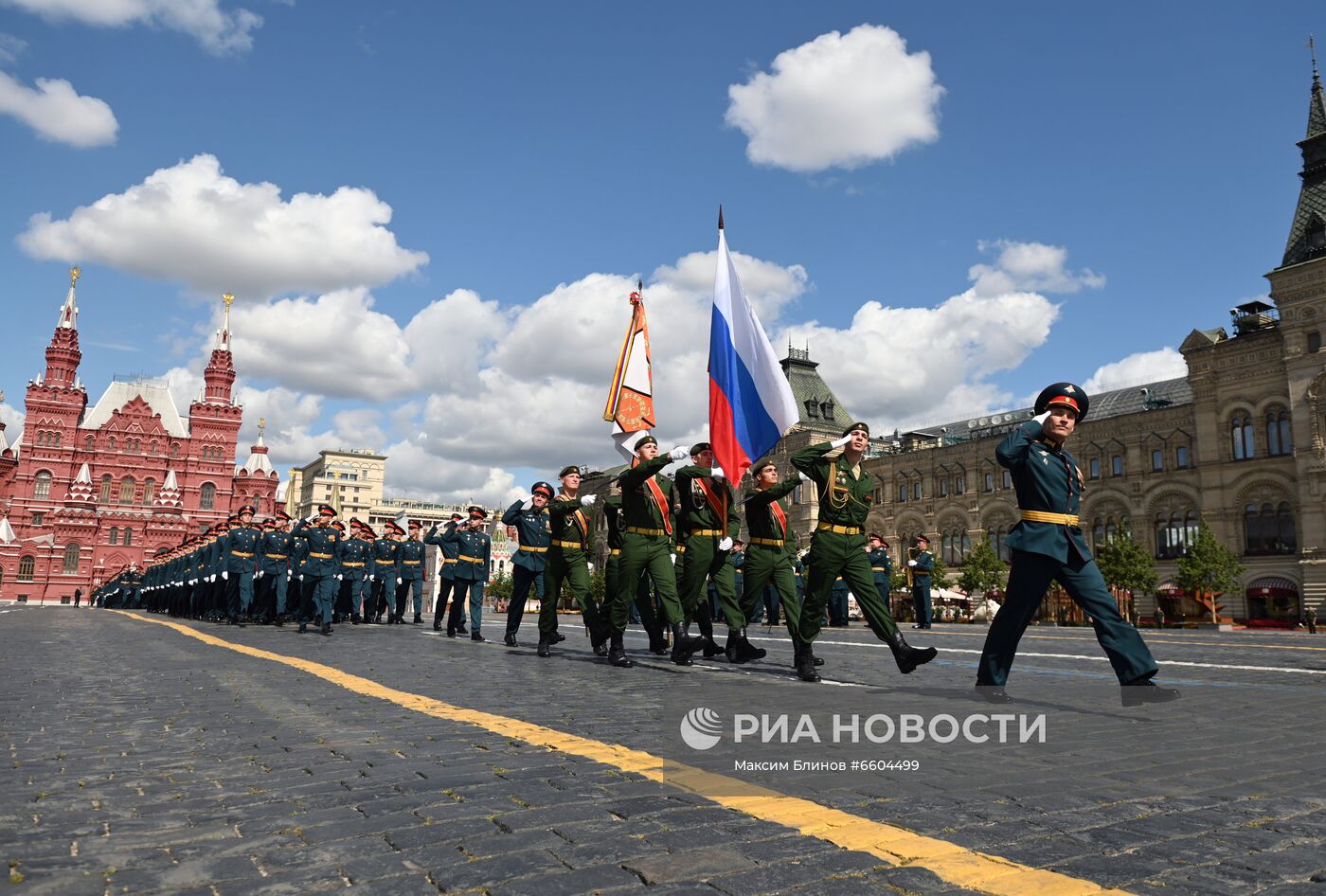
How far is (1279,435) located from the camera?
41406 millimetres

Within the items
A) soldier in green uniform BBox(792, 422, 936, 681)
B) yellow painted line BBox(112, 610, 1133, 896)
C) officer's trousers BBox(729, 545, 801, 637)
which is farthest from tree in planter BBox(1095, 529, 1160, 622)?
yellow painted line BBox(112, 610, 1133, 896)

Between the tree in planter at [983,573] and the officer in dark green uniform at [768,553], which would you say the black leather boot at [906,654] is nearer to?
the officer in dark green uniform at [768,553]

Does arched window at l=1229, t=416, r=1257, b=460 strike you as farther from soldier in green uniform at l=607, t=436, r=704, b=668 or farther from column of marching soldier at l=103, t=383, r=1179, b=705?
soldier in green uniform at l=607, t=436, r=704, b=668

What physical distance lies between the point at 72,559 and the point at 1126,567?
7904 cm

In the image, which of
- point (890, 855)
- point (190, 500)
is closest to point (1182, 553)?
point (890, 855)

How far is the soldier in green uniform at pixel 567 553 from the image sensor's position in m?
10.5

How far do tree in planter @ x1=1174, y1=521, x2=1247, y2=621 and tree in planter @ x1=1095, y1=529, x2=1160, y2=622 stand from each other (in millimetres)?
1211

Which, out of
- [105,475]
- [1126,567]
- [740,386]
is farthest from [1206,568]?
[105,475]

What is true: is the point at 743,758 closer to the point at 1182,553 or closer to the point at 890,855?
the point at 890,855

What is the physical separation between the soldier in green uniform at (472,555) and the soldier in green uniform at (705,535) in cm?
568

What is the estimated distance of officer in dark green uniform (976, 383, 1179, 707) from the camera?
562cm

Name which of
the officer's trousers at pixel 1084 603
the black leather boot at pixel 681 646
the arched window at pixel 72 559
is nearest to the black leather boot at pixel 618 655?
the black leather boot at pixel 681 646

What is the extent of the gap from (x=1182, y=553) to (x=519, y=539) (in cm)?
4177

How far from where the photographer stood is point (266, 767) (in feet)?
13.1
